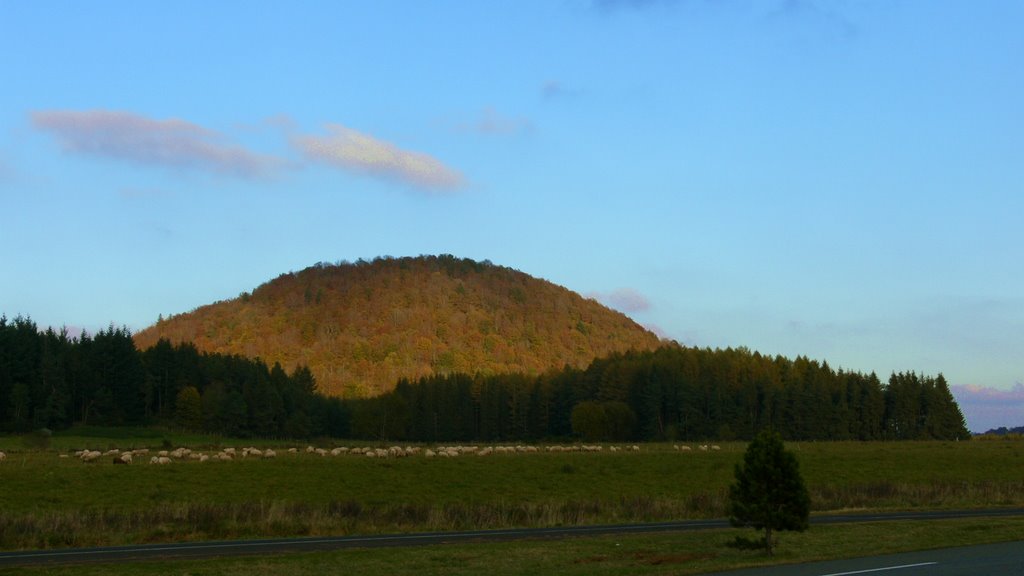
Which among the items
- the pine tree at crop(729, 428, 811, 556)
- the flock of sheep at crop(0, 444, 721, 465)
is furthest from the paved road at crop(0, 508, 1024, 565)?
the flock of sheep at crop(0, 444, 721, 465)

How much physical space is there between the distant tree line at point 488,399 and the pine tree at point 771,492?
97.6m

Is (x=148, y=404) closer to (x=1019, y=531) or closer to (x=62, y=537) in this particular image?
(x=62, y=537)

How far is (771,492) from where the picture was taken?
23141 mm

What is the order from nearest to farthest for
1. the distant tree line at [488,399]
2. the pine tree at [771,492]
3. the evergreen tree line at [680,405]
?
the pine tree at [771,492]
the distant tree line at [488,399]
the evergreen tree line at [680,405]

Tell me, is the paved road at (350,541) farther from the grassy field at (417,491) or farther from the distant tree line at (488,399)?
the distant tree line at (488,399)

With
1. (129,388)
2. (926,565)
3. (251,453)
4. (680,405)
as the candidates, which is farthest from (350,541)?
(680,405)

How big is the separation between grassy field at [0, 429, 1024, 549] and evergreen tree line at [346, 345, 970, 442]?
5477 centimetres

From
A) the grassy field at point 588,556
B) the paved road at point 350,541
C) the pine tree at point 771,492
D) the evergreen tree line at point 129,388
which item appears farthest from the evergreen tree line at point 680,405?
the pine tree at point 771,492

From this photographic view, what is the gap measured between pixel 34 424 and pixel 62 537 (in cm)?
8316

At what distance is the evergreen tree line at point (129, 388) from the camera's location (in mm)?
106062

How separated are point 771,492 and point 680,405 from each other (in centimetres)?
11500

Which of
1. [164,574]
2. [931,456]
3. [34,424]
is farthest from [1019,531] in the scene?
[34,424]

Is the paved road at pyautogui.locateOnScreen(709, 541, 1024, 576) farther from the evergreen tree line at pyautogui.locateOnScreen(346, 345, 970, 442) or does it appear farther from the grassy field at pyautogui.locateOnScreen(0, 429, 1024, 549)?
the evergreen tree line at pyautogui.locateOnScreen(346, 345, 970, 442)

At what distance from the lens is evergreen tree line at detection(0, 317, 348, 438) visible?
348 ft
